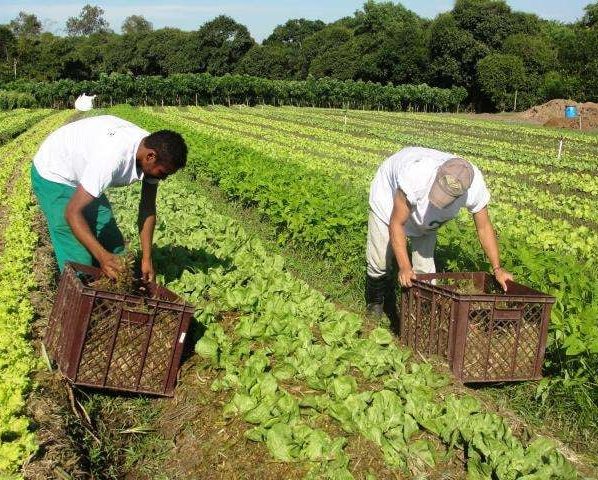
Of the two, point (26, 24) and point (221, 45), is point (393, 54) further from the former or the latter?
point (26, 24)

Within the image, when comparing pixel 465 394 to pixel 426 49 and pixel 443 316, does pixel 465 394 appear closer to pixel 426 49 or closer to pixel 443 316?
pixel 443 316

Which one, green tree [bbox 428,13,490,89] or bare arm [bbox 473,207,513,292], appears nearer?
bare arm [bbox 473,207,513,292]

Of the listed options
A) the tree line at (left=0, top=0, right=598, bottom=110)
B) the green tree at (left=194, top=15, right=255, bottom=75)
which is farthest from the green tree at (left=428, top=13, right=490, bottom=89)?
the green tree at (left=194, top=15, right=255, bottom=75)

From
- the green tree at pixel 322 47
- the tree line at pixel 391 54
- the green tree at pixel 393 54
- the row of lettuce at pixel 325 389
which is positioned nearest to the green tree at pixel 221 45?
the tree line at pixel 391 54

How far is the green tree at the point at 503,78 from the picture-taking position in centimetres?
5625

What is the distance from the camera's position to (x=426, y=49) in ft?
213

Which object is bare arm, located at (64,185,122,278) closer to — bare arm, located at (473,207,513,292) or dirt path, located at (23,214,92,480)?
dirt path, located at (23,214,92,480)

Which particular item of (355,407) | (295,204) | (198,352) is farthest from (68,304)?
(295,204)

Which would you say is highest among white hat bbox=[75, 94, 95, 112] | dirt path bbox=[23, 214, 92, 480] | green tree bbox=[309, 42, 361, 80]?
green tree bbox=[309, 42, 361, 80]

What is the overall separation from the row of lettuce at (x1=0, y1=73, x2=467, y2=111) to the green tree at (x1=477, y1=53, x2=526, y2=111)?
9.14 feet

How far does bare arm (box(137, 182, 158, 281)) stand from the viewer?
4718 mm

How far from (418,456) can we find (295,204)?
5.07 meters

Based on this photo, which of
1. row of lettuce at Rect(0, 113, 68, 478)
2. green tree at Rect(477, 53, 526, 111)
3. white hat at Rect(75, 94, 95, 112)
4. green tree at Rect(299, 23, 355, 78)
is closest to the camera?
row of lettuce at Rect(0, 113, 68, 478)

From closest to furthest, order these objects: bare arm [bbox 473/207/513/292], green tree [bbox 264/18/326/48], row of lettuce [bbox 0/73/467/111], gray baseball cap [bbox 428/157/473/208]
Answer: gray baseball cap [bbox 428/157/473/208]
bare arm [bbox 473/207/513/292]
row of lettuce [bbox 0/73/467/111]
green tree [bbox 264/18/326/48]
